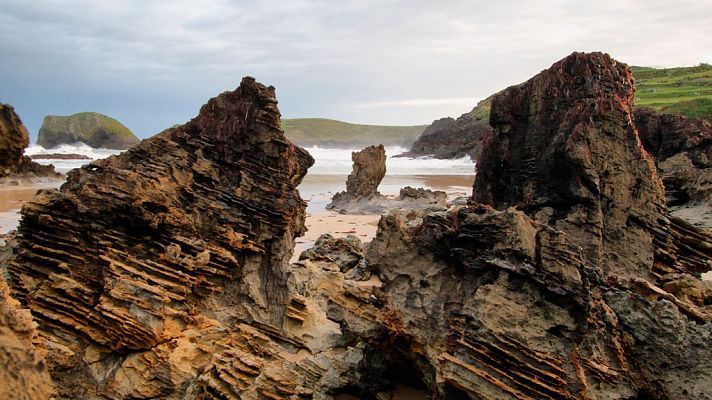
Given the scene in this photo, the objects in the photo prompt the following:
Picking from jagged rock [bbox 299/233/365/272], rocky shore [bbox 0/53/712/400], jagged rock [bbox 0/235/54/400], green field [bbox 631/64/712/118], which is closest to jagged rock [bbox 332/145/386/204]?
jagged rock [bbox 299/233/365/272]

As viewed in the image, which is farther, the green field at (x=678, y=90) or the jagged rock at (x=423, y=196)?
the green field at (x=678, y=90)

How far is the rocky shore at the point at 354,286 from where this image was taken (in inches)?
199

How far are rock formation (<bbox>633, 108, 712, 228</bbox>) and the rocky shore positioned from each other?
283 inches

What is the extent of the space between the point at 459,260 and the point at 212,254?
124 inches

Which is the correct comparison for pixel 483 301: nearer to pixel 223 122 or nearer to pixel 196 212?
pixel 196 212

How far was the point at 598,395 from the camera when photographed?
5273mm

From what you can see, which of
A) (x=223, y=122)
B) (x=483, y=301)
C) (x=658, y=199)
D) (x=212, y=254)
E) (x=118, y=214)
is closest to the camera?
(x=483, y=301)

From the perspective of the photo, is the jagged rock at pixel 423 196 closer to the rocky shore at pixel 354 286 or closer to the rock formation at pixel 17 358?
the rocky shore at pixel 354 286

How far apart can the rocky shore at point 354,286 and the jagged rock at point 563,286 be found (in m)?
0.02

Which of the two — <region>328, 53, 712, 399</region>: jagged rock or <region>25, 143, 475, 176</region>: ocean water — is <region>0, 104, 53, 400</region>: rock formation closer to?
<region>328, 53, 712, 399</region>: jagged rock

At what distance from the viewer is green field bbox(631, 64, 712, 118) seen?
45.8m

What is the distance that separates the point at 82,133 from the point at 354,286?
277 feet

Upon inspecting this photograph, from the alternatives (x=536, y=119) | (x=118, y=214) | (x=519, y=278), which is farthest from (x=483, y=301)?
(x=536, y=119)

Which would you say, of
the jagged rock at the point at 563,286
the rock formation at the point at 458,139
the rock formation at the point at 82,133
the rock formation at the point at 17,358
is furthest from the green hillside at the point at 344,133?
the rock formation at the point at 17,358
